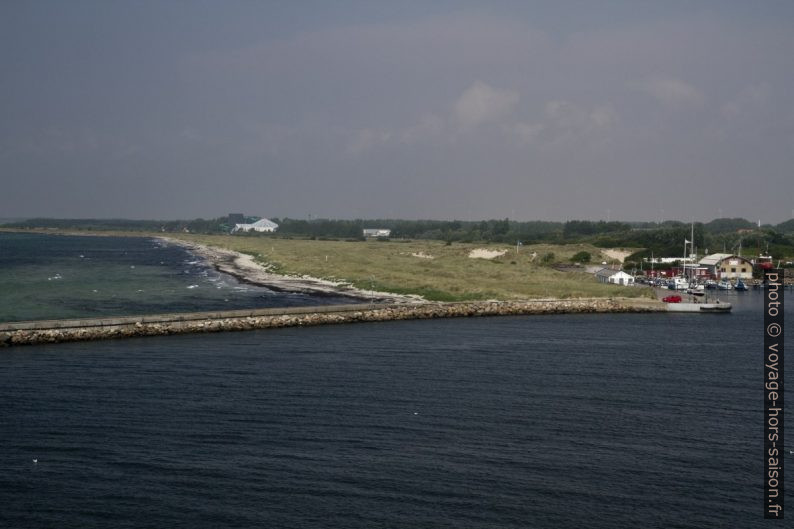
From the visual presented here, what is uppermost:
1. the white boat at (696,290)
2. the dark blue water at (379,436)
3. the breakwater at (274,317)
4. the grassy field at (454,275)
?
the grassy field at (454,275)

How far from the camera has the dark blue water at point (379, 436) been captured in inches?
830

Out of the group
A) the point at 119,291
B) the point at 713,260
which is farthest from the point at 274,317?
the point at 713,260

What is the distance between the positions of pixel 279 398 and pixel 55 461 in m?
9.89

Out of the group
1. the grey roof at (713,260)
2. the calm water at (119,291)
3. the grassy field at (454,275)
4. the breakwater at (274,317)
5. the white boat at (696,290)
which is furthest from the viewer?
the grey roof at (713,260)

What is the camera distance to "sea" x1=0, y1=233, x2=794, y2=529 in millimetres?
21078

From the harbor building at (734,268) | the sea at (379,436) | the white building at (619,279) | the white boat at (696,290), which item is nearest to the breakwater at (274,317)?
the sea at (379,436)

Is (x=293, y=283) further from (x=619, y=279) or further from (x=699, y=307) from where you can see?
(x=699, y=307)

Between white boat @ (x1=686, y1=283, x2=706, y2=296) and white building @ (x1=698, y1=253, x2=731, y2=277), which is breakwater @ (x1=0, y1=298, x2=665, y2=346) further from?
white building @ (x1=698, y1=253, x2=731, y2=277)

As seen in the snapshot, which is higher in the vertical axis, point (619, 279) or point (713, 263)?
point (713, 263)

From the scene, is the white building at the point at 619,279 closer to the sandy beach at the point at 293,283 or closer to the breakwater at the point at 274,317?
the breakwater at the point at 274,317

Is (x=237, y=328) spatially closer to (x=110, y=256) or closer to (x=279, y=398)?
(x=279, y=398)

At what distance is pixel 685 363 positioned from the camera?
41281 mm

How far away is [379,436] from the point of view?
27.0 metres

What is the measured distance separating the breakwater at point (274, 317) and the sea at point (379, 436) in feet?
6.54
